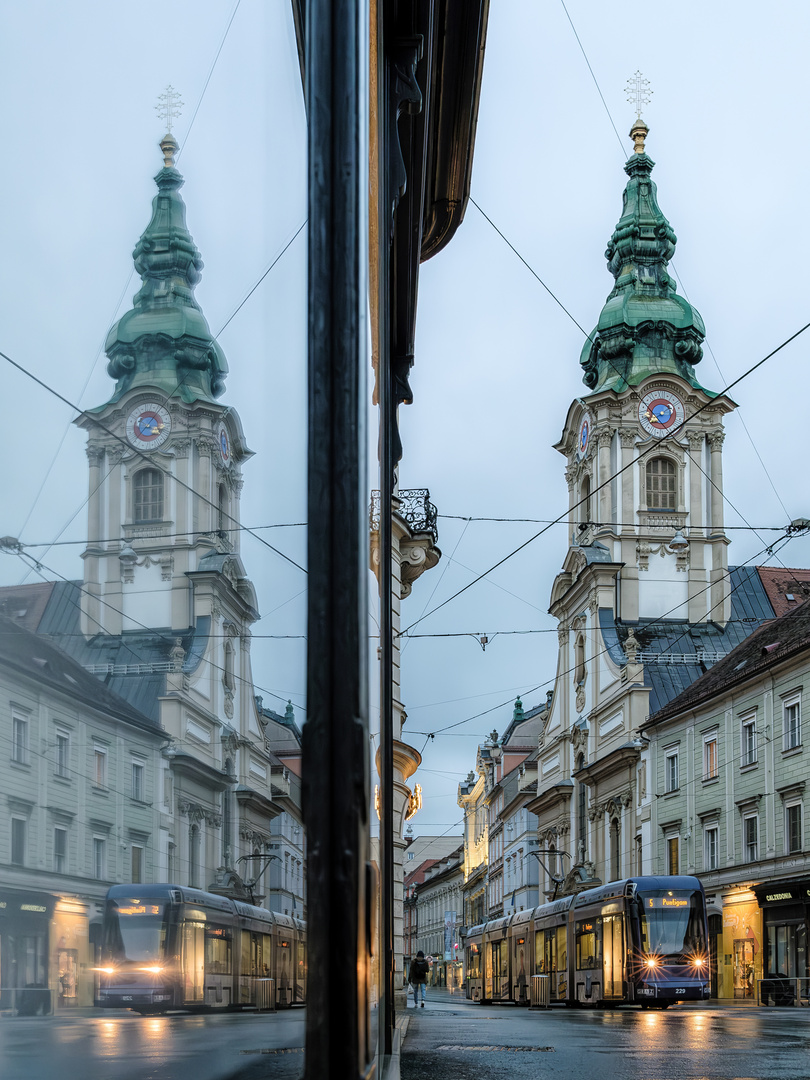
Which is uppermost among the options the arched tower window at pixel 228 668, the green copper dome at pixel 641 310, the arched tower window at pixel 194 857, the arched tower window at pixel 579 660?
the green copper dome at pixel 641 310

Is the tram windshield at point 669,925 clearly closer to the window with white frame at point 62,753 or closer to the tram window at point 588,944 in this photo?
the tram window at point 588,944

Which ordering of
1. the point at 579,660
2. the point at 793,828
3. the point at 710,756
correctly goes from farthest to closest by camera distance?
the point at 579,660 → the point at 710,756 → the point at 793,828

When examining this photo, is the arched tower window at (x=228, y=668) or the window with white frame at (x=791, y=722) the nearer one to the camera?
the arched tower window at (x=228, y=668)

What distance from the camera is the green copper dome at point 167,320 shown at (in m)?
0.76

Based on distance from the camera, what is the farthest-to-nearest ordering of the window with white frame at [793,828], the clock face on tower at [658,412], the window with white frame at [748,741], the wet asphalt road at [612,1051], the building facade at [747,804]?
1. the clock face on tower at [658,412]
2. the window with white frame at [748,741]
3. the window with white frame at [793,828]
4. the building facade at [747,804]
5. the wet asphalt road at [612,1051]

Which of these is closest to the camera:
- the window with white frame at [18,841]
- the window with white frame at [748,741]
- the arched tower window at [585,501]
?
the window with white frame at [18,841]

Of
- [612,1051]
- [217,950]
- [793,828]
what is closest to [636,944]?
[793,828]

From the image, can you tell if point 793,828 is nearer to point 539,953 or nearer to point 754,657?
point 754,657

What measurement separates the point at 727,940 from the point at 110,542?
3890cm

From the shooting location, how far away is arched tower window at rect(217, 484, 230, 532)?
0.94m

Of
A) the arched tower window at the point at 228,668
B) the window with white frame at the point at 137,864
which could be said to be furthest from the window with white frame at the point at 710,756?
the window with white frame at the point at 137,864

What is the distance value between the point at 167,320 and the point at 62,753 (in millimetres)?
266

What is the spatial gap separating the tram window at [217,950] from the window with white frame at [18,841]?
285mm

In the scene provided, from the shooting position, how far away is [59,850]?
65 cm
